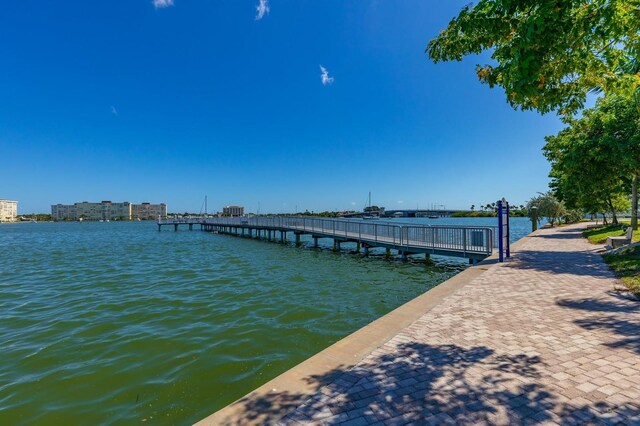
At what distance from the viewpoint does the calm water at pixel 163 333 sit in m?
4.84

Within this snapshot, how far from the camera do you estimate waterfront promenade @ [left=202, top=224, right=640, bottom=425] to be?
10.2ft

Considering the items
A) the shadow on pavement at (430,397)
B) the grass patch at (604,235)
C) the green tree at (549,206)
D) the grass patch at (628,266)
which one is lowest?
the shadow on pavement at (430,397)

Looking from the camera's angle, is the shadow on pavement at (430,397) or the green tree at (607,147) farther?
the green tree at (607,147)

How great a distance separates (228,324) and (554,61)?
350 inches

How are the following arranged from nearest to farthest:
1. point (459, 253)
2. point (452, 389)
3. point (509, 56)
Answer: point (452, 389) → point (509, 56) → point (459, 253)

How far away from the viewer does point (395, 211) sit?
17112cm

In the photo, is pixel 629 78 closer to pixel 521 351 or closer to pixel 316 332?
pixel 521 351

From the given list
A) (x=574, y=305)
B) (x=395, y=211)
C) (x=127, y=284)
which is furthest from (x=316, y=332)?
(x=395, y=211)

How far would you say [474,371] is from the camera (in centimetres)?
396

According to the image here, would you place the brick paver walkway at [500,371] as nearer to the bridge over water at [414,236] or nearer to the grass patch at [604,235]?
the bridge over water at [414,236]

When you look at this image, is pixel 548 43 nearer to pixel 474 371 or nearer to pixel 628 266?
pixel 474 371

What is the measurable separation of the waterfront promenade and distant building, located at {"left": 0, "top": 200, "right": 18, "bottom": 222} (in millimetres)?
246682

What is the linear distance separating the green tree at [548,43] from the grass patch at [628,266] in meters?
5.07

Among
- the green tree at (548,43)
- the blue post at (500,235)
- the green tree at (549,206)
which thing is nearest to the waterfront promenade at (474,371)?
the green tree at (548,43)
